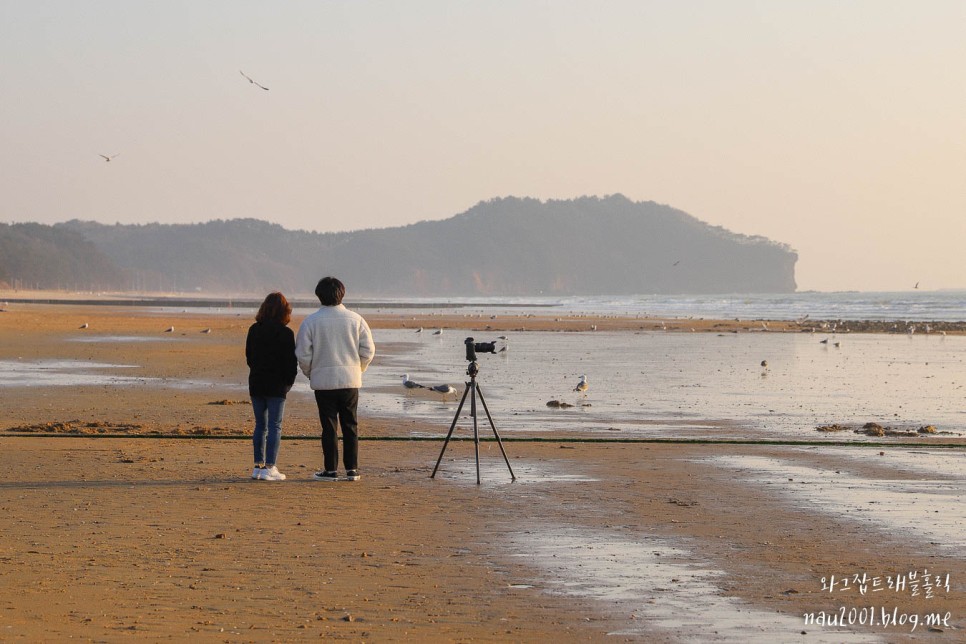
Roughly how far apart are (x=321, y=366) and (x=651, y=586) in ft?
16.3

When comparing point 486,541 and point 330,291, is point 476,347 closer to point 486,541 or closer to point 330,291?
point 330,291

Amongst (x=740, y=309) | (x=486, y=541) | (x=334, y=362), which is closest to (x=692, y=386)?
(x=334, y=362)

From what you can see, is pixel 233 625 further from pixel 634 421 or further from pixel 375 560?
pixel 634 421

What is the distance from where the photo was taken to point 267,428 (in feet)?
36.6

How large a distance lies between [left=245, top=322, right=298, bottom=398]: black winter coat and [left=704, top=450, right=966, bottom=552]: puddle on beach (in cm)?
423

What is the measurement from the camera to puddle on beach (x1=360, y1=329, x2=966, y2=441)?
54.0ft

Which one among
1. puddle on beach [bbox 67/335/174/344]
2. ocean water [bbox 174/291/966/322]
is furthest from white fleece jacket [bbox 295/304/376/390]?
ocean water [bbox 174/291/966/322]

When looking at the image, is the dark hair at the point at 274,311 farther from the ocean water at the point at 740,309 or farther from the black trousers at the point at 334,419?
the ocean water at the point at 740,309

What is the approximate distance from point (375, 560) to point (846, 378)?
19.7m

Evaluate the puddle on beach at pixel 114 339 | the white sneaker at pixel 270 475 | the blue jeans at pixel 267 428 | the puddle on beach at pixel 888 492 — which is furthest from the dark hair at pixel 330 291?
the puddle on beach at pixel 114 339

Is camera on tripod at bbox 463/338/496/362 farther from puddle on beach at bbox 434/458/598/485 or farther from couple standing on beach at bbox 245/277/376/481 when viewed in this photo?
puddle on beach at bbox 434/458/598/485

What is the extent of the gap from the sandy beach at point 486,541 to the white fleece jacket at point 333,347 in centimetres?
94

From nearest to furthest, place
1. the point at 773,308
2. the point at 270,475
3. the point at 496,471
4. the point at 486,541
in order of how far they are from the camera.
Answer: the point at 486,541, the point at 270,475, the point at 496,471, the point at 773,308

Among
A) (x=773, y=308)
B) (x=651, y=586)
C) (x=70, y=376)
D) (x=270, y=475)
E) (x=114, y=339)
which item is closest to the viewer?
(x=651, y=586)
